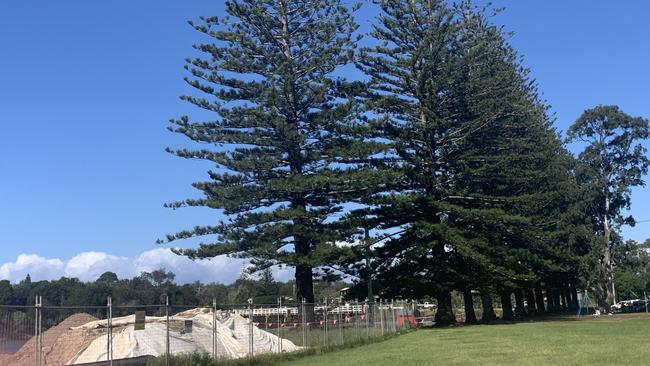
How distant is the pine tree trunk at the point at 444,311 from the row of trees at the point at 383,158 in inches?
4.1

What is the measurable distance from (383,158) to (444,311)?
10.6 meters

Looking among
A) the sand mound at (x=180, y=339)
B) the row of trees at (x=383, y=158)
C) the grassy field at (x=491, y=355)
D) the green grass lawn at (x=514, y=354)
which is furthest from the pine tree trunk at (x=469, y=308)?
the sand mound at (x=180, y=339)

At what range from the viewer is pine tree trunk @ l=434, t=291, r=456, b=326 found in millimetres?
43938

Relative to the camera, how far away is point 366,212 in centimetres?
4322

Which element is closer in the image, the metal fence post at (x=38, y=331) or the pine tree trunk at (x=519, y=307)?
the metal fence post at (x=38, y=331)

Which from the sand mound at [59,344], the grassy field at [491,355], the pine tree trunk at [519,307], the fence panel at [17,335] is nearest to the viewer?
the fence panel at [17,335]

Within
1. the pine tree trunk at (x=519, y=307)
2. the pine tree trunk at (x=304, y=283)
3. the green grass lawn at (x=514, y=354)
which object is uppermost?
the pine tree trunk at (x=304, y=283)

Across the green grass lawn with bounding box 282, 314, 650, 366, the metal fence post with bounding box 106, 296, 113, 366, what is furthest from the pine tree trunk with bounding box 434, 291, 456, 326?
the metal fence post with bounding box 106, 296, 113, 366

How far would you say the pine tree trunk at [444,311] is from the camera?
43.9m

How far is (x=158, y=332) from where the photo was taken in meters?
16.9

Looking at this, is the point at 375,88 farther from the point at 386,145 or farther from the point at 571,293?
the point at 571,293

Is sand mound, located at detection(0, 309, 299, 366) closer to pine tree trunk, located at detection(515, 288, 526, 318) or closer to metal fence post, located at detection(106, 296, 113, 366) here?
metal fence post, located at detection(106, 296, 113, 366)

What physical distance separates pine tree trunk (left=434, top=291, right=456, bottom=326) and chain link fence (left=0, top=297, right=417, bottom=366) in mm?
14516

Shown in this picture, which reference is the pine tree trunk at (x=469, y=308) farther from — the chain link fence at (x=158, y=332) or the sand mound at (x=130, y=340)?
the sand mound at (x=130, y=340)
